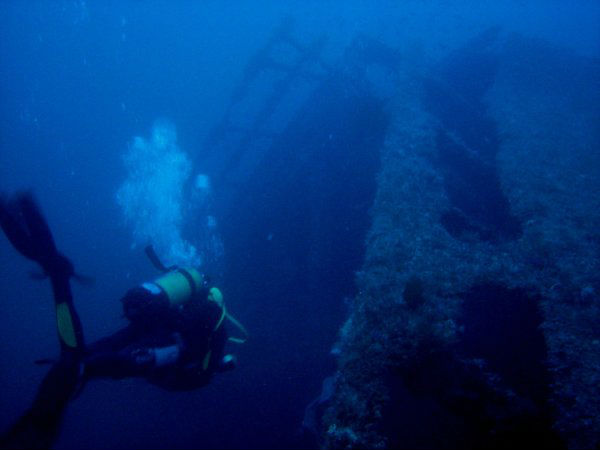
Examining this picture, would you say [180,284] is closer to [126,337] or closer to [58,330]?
[126,337]

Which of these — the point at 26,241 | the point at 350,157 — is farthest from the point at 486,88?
the point at 26,241

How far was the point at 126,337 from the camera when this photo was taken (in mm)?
4621

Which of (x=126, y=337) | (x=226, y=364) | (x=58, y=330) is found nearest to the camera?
(x=58, y=330)

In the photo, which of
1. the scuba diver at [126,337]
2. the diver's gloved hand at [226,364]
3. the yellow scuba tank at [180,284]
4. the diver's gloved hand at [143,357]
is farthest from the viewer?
the diver's gloved hand at [226,364]

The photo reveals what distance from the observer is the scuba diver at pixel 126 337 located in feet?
10.2

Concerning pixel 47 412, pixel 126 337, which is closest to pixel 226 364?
pixel 126 337

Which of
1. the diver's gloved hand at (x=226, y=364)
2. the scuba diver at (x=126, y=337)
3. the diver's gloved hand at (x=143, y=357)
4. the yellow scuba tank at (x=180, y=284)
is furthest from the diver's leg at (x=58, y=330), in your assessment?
the diver's gloved hand at (x=226, y=364)

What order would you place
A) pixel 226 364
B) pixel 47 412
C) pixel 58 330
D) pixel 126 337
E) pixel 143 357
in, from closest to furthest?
pixel 47 412 → pixel 58 330 → pixel 143 357 → pixel 126 337 → pixel 226 364

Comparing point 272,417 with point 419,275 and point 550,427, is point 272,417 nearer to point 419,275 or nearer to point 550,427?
point 419,275

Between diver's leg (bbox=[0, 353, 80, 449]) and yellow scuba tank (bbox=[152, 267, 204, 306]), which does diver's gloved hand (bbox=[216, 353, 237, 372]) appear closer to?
yellow scuba tank (bbox=[152, 267, 204, 306])

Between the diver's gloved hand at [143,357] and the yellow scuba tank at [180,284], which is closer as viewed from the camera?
the diver's gloved hand at [143,357]

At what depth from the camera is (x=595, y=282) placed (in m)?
7.09

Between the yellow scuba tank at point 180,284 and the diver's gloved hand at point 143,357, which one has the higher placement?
the diver's gloved hand at point 143,357

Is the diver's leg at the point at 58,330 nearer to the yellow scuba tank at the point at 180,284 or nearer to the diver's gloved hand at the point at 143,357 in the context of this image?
the diver's gloved hand at the point at 143,357
